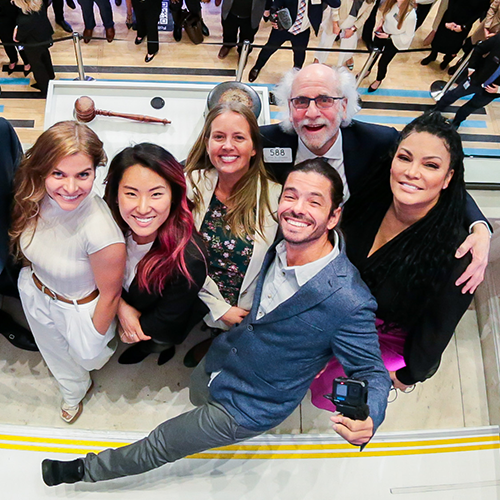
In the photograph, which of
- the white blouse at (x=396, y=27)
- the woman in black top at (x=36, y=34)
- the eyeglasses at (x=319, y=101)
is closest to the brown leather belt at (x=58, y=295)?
the eyeglasses at (x=319, y=101)

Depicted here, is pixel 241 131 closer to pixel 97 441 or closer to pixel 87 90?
pixel 87 90

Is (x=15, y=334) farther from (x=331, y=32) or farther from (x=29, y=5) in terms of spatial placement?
(x=331, y=32)

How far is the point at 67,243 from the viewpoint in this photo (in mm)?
2088

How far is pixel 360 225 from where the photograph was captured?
2.40m

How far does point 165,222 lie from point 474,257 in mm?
1384

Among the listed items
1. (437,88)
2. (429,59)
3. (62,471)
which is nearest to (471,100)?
(437,88)

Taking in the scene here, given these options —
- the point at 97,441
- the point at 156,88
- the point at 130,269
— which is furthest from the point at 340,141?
the point at 97,441

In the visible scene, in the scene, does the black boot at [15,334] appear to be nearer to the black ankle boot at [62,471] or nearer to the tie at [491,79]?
the black ankle boot at [62,471]

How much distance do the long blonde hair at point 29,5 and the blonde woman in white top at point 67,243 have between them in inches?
103

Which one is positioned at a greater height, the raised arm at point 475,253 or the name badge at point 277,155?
the name badge at point 277,155

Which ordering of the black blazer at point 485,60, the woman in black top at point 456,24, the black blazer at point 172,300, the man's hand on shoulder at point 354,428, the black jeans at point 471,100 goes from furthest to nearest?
1. the woman in black top at point 456,24
2. the black jeans at point 471,100
3. the black blazer at point 485,60
4. the black blazer at point 172,300
5. the man's hand on shoulder at point 354,428

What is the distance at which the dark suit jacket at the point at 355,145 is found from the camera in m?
2.57

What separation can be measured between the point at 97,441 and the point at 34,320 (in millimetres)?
983

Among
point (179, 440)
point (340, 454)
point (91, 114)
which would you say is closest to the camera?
point (179, 440)
